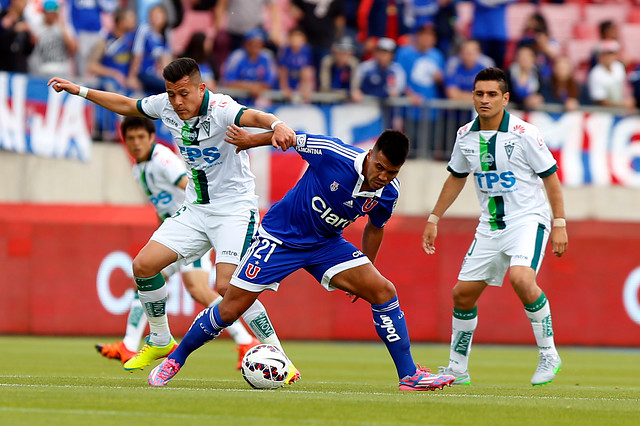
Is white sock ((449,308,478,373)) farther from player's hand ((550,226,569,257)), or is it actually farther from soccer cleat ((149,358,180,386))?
soccer cleat ((149,358,180,386))

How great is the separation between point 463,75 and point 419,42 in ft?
2.96

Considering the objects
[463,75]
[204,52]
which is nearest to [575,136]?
[463,75]

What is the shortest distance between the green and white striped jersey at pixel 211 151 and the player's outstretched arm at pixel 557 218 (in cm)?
257

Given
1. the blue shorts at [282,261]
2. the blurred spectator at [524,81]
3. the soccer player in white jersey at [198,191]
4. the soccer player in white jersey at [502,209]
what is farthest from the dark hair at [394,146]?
the blurred spectator at [524,81]

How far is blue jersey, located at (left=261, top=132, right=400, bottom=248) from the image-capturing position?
8438mm

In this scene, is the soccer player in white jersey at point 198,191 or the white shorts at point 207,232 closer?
the soccer player in white jersey at point 198,191

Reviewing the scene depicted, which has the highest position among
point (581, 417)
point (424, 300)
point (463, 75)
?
point (463, 75)

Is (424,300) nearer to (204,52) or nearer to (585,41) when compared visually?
(204,52)

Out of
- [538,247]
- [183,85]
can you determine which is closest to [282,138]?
[183,85]

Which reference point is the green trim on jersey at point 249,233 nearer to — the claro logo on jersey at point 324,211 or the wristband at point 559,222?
the claro logo on jersey at point 324,211

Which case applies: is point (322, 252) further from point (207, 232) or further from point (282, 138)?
point (207, 232)

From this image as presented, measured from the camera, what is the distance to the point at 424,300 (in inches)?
697

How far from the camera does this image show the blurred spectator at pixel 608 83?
64.4ft

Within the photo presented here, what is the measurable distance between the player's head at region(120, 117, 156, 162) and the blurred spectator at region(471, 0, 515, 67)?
9.60 meters
